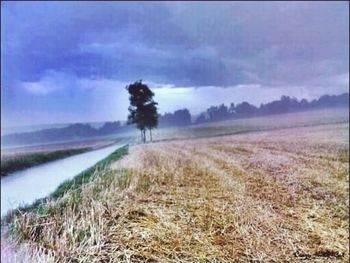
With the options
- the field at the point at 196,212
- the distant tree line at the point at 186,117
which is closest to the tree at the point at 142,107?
the distant tree line at the point at 186,117

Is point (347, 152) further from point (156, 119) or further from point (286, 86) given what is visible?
point (156, 119)

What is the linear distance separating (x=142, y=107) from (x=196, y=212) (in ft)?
2.40

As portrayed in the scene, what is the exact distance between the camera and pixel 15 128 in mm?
4883

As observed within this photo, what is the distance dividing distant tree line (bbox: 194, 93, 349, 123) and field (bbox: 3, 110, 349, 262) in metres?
0.30

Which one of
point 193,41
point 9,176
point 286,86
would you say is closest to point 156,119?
point 193,41

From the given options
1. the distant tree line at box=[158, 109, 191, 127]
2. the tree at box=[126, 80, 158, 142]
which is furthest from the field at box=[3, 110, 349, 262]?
the tree at box=[126, 80, 158, 142]

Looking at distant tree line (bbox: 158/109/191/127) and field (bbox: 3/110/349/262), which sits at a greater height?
distant tree line (bbox: 158/109/191/127)

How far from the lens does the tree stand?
2775 millimetres

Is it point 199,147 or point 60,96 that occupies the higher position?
point 60,96

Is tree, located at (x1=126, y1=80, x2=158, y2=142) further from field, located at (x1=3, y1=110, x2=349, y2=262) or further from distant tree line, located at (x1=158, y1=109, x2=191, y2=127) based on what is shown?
field, located at (x1=3, y1=110, x2=349, y2=262)

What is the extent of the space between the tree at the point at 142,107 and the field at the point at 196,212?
38 centimetres

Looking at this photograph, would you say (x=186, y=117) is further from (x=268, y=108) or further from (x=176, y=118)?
(x=268, y=108)

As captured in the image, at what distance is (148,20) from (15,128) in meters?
2.33

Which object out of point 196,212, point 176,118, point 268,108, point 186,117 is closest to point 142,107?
point 176,118
